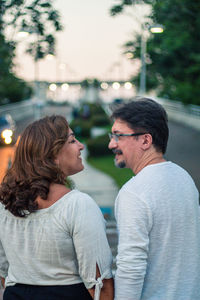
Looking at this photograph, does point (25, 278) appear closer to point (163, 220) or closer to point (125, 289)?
point (125, 289)

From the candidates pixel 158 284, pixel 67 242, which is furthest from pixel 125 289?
pixel 67 242

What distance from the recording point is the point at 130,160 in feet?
8.93

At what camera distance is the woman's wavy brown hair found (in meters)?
2.58

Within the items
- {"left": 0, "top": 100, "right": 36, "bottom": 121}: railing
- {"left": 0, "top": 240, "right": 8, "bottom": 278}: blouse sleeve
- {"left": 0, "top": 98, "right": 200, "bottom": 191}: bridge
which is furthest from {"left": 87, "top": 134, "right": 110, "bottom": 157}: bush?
{"left": 0, "top": 100, "right": 36, "bottom": 121}: railing

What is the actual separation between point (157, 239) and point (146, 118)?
58cm

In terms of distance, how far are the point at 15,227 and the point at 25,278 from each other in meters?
0.25

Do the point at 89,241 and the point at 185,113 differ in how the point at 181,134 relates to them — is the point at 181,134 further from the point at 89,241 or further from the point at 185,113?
the point at 89,241

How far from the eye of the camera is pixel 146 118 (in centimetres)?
266

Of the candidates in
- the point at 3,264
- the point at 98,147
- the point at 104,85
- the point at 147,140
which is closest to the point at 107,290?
the point at 3,264

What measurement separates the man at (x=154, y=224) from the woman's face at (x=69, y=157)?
28cm

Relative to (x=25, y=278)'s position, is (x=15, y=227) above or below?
above

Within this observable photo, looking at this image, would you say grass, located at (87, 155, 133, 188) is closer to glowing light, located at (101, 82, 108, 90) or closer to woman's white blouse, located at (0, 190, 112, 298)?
woman's white blouse, located at (0, 190, 112, 298)

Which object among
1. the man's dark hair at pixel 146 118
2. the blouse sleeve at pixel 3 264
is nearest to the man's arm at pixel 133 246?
the man's dark hair at pixel 146 118

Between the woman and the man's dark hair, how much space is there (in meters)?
0.31
